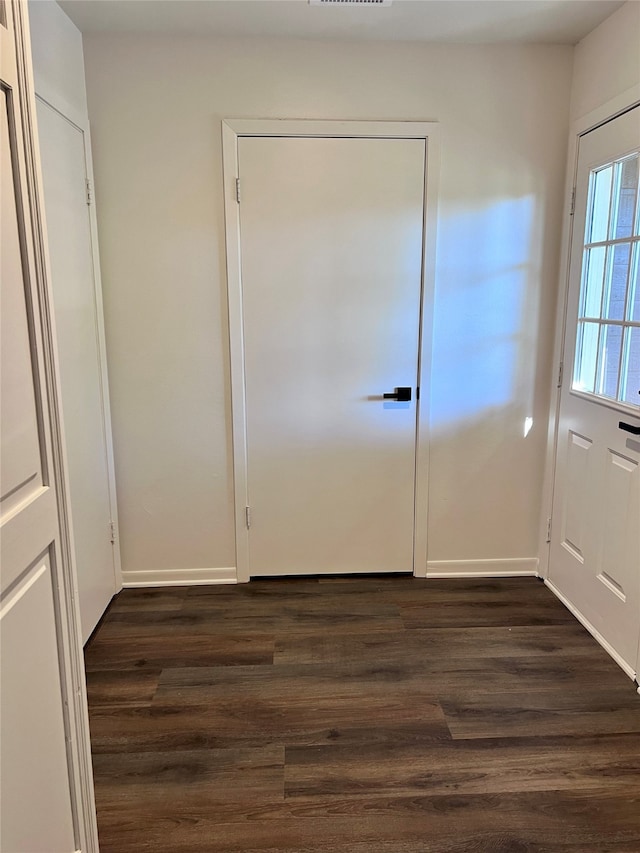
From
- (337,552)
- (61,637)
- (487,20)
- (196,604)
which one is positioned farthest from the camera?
(337,552)

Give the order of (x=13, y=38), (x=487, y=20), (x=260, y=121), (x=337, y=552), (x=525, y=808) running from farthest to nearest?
(x=337, y=552)
(x=260, y=121)
(x=487, y=20)
(x=525, y=808)
(x=13, y=38)

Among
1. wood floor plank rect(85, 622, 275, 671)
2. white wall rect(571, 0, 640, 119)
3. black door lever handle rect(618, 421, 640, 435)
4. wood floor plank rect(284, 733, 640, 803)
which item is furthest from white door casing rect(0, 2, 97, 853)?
white wall rect(571, 0, 640, 119)

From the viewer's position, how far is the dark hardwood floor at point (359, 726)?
1581 millimetres

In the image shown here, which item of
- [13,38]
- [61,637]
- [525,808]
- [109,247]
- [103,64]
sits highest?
[103,64]

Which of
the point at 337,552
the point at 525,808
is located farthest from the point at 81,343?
the point at 525,808

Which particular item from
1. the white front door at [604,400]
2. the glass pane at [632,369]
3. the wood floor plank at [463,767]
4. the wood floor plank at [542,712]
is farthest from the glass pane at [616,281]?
the wood floor plank at [463,767]

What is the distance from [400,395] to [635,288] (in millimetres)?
1079

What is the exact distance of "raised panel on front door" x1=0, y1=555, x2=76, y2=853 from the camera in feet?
3.43

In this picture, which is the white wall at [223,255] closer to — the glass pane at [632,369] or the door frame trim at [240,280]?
the door frame trim at [240,280]

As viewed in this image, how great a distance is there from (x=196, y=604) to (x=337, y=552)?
74 centimetres

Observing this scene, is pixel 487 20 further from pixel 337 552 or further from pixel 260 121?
pixel 337 552

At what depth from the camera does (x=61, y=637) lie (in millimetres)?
1270

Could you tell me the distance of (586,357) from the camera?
101 inches

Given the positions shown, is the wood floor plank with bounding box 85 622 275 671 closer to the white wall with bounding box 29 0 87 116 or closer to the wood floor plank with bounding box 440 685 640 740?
the wood floor plank with bounding box 440 685 640 740
